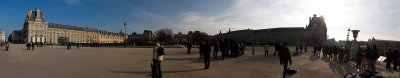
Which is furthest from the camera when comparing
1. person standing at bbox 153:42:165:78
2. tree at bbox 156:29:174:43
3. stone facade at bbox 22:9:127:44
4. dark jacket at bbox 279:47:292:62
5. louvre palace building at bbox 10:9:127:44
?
louvre palace building at bbox 10:9:127:44

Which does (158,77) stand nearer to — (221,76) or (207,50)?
(221,76)

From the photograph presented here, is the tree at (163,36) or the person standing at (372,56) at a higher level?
the tree at (163,36)

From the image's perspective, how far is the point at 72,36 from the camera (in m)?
117

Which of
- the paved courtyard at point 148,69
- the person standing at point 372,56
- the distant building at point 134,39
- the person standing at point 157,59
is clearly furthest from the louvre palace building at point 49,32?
the person standing at point 372,56

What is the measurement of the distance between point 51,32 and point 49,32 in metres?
1.57

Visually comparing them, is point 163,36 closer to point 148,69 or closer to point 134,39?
point 148,69

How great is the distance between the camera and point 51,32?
336 feet

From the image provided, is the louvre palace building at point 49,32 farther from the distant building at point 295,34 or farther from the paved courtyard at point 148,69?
the distant building at point 295,34

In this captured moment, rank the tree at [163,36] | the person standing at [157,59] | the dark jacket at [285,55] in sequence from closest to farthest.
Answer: the person standing at [157,59] → the dark jacket at [285,55] → the tree at [163,36]

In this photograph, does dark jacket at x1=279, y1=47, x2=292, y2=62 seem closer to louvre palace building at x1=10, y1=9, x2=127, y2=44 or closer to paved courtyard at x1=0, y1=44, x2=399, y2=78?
paved courtyard at x1=0, y1=44, x2=399, y2=78

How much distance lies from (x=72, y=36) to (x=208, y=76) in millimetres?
134926

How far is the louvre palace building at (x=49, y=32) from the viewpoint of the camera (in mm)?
89312

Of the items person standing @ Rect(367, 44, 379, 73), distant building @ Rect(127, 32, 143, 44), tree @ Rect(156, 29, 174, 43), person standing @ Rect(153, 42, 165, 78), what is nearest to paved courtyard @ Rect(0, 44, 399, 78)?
person standing @ Rect(367, 44, 379, 73)

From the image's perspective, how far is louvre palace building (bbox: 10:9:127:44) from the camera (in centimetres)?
8931
